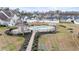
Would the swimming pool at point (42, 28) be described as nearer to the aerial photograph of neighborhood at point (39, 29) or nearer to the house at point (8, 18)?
the aerial photograph of neighborhood at point (39, 29)

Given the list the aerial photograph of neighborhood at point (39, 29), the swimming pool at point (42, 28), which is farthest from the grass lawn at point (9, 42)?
the swimming pool at point (42, 28)

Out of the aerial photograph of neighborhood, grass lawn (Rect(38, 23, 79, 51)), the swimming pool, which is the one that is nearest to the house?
the aerial photograph of neighborhood

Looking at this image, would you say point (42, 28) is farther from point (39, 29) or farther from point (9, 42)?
point (9, 42)

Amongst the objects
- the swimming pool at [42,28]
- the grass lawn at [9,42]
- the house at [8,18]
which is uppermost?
the house at [8,18]

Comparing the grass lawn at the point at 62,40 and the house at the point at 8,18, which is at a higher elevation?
the house at the point at 8,18

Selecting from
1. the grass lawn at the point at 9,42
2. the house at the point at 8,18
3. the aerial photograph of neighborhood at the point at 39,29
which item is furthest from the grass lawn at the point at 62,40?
the house at the point at 8,18
